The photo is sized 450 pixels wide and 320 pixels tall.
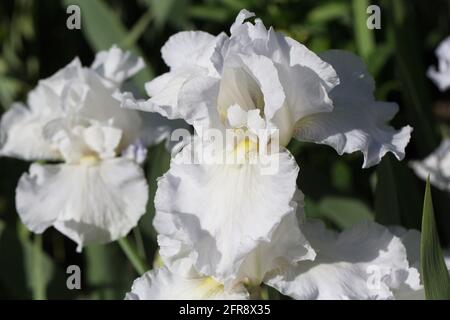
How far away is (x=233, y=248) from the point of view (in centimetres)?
116

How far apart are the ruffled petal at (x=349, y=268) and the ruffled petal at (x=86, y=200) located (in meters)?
0.37

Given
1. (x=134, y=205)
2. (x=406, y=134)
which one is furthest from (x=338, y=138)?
(x=134, y=205)

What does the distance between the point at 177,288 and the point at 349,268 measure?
11.3 inches

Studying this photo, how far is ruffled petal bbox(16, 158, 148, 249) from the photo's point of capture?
1.50m

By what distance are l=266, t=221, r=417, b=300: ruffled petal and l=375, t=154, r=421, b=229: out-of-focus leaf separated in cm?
18

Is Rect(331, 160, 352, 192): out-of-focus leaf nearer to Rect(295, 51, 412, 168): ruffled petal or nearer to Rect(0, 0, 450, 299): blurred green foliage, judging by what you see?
Rect(0, 0, 450, 299): blurred green foliage

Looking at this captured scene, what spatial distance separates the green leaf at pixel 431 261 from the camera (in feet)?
3.77

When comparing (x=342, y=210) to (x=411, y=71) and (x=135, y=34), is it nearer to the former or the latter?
(x=411, y=71)

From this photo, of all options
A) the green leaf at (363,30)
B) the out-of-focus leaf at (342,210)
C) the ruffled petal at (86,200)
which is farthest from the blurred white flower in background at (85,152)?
the green leaf at (363,30)

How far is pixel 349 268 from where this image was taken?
1.28m

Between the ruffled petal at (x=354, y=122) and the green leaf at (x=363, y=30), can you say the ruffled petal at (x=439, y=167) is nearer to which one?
the green leaf at (x=363, y=30)

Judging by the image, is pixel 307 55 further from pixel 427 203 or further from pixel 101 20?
pixel 101 20

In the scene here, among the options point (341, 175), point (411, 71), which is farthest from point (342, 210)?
point (411, 71)
